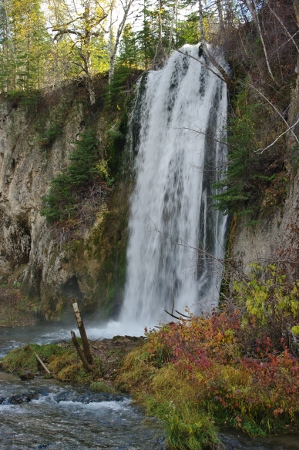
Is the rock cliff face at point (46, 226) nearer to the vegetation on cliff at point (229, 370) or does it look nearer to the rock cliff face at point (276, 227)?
the rock cliff face at point (276, 227)

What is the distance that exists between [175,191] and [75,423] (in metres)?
8.63

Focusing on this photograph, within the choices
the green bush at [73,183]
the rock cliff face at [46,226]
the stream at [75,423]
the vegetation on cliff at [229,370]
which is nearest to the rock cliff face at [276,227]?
the vegetation on cliff at [229,370]

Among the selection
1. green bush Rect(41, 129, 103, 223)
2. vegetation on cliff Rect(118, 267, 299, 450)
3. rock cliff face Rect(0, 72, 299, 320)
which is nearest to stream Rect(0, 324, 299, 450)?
vegetation on cliff Rect(118, 267, 299, 450)

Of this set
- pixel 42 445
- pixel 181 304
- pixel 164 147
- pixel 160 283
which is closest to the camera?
pixel 42 445

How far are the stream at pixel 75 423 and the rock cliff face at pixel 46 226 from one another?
23.9ft

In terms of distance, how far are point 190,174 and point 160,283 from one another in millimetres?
3389

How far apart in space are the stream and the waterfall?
4.58 meters

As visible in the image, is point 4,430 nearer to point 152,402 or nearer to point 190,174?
point 152,402

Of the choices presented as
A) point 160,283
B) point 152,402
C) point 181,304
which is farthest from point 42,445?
point 160,283

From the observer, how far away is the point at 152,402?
6.77 metres

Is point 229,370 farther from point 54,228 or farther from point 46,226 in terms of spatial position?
point 46,226

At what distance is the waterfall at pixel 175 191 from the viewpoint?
12.4m

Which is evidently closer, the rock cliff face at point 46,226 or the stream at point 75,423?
the stream at point 75,423

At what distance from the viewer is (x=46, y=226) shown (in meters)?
17.5
